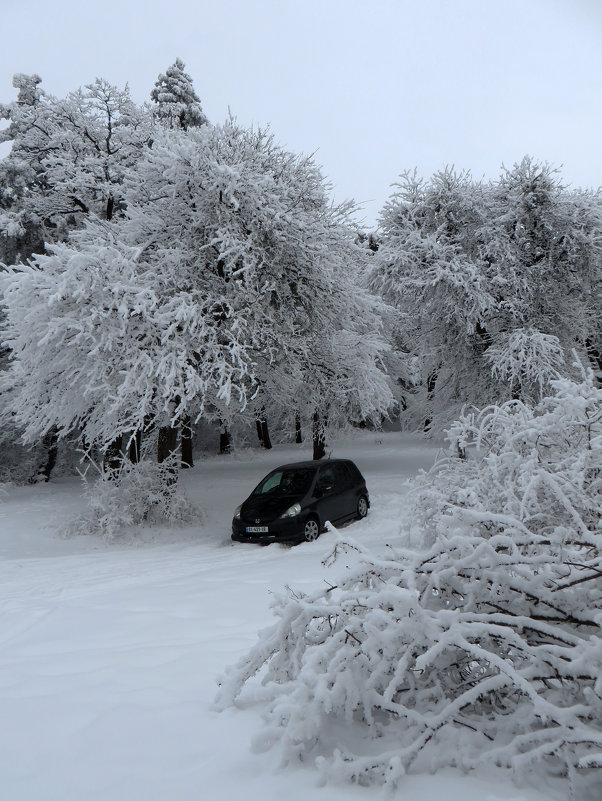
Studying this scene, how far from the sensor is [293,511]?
10.6 meters

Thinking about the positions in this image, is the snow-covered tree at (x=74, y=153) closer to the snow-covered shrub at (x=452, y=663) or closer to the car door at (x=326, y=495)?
the car door at (x=326, y=495)

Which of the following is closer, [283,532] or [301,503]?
[283,532]

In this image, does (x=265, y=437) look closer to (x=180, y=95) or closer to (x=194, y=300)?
(x=180, y=95)

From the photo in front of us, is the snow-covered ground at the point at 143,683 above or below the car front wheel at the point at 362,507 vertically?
above

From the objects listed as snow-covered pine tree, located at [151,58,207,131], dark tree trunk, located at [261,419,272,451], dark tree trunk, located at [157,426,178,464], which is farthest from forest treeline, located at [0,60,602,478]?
dark tree trunk, located at [261,419,272,451]

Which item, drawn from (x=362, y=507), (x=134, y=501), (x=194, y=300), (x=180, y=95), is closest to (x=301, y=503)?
(x=362, y=507)

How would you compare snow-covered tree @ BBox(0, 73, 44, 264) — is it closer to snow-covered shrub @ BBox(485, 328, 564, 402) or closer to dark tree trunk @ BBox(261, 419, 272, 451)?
snow-covered shrub @ BBox(485, 328, 564, 402)

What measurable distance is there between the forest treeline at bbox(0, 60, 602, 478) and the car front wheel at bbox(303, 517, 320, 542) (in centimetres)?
272

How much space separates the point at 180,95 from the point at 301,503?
22885 millimetres

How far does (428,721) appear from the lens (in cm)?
232

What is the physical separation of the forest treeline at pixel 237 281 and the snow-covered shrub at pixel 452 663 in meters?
8.66

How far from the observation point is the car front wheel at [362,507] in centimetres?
1273

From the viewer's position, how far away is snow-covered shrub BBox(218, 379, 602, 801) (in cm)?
229

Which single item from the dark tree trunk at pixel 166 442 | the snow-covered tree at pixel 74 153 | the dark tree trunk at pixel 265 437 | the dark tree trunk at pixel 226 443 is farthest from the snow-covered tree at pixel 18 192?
the dark tree trunk at pixel 265 437
